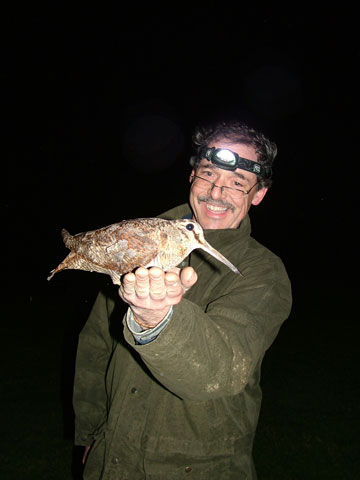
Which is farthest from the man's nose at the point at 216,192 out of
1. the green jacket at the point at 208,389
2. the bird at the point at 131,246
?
the bird at the point at 131,246

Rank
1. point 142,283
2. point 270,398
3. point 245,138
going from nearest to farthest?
point 142,283 → point 245,138 → point 270,398

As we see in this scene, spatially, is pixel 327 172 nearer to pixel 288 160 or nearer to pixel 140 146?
pixel 288 160

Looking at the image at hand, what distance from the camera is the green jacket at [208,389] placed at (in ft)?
5.00

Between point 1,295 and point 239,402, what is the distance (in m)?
9.62

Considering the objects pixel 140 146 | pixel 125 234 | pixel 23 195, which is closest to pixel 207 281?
pixel 125 234

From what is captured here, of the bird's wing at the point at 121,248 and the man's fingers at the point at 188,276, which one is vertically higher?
the man's fingers at the point at 188,276

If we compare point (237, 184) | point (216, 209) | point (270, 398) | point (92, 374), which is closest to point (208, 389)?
point (216, 209)

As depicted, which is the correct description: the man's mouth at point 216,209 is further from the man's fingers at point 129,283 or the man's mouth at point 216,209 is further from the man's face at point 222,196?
the man's fingers at point 129,283

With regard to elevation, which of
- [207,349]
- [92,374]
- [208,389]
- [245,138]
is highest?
[245,138]

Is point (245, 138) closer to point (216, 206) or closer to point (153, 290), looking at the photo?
point (216, 206)

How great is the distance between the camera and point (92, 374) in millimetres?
2846

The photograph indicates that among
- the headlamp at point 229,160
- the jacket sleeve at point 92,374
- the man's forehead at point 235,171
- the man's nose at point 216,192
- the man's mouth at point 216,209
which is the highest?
the headlamp at point 229,160

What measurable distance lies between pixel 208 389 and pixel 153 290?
526 millimetres

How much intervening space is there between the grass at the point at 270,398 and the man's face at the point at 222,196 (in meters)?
3.96
